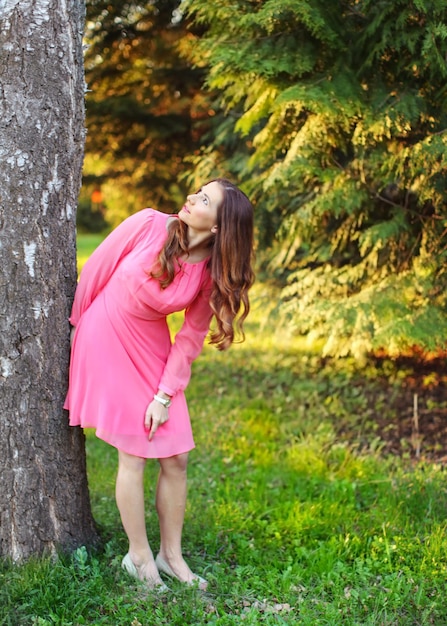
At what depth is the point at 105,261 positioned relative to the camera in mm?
2896

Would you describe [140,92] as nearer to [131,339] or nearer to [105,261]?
[105,261]

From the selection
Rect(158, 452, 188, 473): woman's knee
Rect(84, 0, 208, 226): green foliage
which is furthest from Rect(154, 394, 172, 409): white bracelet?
Rect(84, 0, 208, 226): green foliage

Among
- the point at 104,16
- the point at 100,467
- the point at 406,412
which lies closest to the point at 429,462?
the point at 406,412

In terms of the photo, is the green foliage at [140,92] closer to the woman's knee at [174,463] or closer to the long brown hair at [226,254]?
the long brown hair at [226,254]

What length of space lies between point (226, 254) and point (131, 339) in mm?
553

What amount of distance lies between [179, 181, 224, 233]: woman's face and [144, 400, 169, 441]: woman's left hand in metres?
0.79

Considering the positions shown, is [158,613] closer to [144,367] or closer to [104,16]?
[144,367]

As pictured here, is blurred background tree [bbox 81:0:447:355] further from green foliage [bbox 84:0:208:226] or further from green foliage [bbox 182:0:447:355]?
green foliage [bbox 84:0:208:226]

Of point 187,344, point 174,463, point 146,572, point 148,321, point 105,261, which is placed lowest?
point 146,572

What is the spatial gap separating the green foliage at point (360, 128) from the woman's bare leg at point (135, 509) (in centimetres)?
199

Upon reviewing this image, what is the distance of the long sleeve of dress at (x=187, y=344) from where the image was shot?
292cm

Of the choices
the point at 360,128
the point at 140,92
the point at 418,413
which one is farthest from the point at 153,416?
the point at 140,92

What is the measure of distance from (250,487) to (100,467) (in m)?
1.04

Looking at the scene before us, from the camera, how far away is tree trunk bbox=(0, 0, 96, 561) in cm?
269
